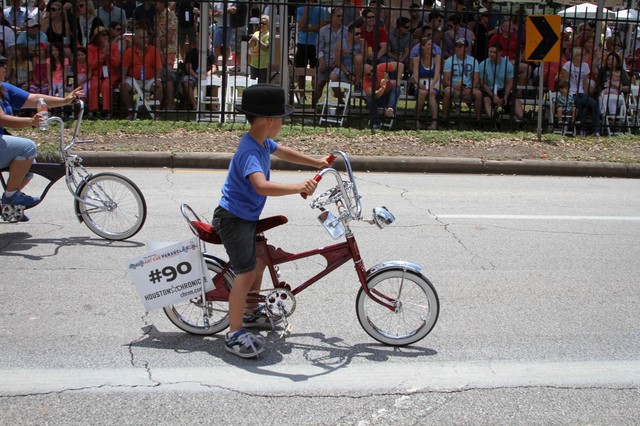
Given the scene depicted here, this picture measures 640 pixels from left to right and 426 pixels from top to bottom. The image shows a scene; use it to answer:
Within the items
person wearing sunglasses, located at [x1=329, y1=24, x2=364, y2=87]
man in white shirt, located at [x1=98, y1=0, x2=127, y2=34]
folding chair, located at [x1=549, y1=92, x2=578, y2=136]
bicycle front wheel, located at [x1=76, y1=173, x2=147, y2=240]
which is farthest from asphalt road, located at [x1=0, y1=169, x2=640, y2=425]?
man in white shirt, located at [x1=98, y1=0, x2=127, y2=34]

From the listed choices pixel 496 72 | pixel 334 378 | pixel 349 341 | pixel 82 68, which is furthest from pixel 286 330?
pixel 496 72

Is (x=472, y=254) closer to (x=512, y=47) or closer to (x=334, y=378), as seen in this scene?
(x=334, y=378)

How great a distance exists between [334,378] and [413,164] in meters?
7.04

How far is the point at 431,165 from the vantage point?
444 inches

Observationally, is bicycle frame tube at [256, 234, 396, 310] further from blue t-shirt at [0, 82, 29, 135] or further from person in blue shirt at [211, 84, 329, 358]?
blue t-shirt at [0, 82, 29, 135]

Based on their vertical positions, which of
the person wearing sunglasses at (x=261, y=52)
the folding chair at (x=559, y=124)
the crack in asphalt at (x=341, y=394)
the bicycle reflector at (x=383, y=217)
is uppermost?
the person wearing sunglasses at (x=261, y=52)

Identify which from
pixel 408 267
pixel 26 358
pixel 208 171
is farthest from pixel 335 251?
pixel 208 171

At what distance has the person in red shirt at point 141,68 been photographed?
13.4 metres

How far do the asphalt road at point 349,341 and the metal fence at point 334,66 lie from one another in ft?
18.6

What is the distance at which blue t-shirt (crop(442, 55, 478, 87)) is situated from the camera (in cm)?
1388

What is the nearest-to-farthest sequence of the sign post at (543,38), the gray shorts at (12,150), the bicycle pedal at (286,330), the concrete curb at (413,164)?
the bicycle pedal at (286,330) → the gray shorts at (12,150) → the concrete curb at (413,164) → the sign post at (543,38)

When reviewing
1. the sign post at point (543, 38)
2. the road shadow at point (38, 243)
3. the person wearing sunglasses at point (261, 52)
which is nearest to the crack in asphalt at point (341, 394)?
the road shadow at point (38, 243)

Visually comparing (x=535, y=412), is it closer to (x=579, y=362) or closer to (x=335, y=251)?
(x=579, y=362)

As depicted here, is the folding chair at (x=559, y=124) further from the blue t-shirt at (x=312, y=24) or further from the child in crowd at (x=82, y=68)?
the child in crowd at (x=82, y=68)
